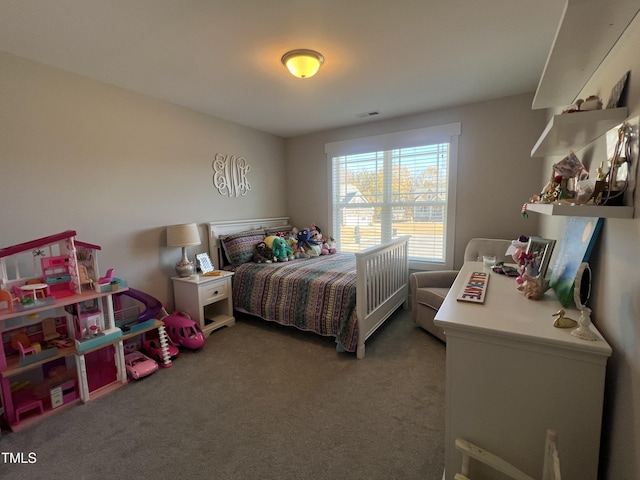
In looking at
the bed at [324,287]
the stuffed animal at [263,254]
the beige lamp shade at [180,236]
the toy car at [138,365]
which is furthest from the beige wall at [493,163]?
the toy car at [138,365]

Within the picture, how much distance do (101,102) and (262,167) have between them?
6.38 ft

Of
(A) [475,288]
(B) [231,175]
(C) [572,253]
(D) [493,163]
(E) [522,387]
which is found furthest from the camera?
(B) [231,175]

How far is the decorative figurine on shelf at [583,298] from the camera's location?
928mm

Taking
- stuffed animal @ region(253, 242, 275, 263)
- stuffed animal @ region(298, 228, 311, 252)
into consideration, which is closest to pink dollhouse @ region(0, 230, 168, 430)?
stuffed animal @ region(253, 242, 275, 263)

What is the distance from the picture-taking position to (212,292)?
2.89 m

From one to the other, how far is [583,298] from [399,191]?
2688 millimetres

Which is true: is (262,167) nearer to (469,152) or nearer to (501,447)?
(469,152)

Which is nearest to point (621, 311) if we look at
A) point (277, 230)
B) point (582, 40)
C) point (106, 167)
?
point (582, 40)

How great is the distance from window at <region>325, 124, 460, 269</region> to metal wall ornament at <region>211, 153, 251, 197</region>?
123 centimetres

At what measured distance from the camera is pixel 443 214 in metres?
3.38

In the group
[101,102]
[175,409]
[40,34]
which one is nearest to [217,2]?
[40,34]

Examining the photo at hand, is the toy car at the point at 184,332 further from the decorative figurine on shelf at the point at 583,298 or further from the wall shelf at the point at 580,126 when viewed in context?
the wall shelf at the point at 580,126

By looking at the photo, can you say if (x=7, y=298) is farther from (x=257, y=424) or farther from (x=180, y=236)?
(x=257, y=424)

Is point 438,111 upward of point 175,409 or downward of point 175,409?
upward
